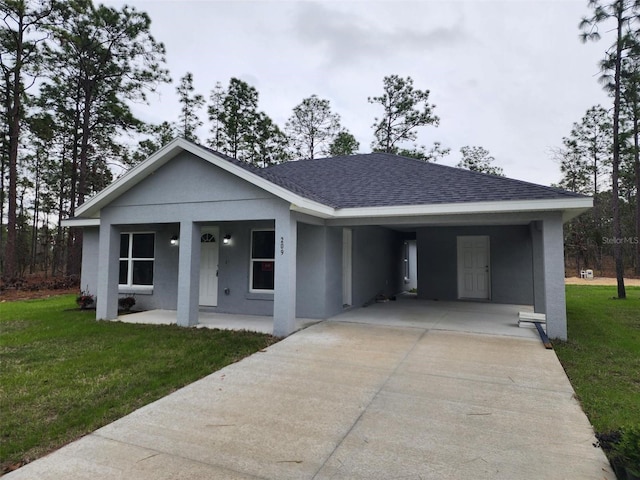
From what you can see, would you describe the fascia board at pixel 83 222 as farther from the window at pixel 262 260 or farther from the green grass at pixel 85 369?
the window at pixel 262 260

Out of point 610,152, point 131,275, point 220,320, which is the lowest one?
point 220,320

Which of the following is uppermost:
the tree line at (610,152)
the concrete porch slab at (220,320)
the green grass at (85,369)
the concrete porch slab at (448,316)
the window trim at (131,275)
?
the tree line at (610,152)

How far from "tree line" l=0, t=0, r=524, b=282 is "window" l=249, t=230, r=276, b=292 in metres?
7.77

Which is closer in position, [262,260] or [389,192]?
[389,192]

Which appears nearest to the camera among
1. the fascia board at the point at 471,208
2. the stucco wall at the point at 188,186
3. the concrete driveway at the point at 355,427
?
the concrete driveway at the point at 355,427

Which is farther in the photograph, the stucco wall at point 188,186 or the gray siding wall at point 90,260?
the gray siding wall at point 90,260

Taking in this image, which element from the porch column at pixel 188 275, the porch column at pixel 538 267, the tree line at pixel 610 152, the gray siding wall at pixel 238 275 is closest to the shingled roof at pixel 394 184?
the porch column at pixel 538 267

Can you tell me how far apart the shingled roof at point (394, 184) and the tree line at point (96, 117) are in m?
9.11

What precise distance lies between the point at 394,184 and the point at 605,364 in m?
5.33

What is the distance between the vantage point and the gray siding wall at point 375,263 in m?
9.71

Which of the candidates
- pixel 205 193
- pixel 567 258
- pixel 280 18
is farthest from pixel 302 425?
pixel 567 258

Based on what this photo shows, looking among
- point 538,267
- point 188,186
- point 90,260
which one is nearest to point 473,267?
point 538,267

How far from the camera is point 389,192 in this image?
8.05m

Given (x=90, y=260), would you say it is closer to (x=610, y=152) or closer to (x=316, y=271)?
(x=316, y=271)
